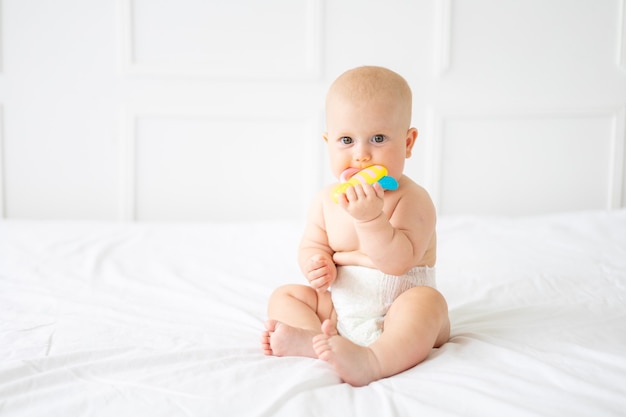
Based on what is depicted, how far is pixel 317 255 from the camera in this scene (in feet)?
3.28

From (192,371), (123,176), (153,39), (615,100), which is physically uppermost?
(153,39)

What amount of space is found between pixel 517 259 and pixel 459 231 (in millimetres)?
270

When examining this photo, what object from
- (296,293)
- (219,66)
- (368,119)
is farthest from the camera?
(219,66)

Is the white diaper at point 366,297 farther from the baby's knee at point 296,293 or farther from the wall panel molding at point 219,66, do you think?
the wall panel molding at point 219,66

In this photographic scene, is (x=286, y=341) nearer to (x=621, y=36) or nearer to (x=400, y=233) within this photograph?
(x=400, y=233)

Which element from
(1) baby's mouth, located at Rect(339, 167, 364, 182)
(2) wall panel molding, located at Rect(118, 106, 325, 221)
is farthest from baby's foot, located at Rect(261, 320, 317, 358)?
(2) wall panel molding, located at Rect(118, 106, 325, 221)

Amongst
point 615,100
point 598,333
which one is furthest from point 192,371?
point 615,100

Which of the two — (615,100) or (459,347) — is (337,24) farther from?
(459,347)

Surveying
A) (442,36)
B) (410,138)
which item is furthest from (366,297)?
(442,36)

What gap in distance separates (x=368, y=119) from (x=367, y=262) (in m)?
0.23

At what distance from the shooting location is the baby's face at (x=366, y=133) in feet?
3.02

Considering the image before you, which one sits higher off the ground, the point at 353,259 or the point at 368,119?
the point at 368,119

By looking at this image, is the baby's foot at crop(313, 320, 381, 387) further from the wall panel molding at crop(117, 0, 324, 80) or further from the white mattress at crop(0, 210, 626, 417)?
the wall panel molding at crop(117, 0, 324, 80)

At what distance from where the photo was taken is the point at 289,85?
2.14 m
